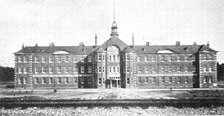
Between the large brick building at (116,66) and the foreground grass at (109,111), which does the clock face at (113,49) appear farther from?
the foreground grass at (109,111)

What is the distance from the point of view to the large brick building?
46094mm

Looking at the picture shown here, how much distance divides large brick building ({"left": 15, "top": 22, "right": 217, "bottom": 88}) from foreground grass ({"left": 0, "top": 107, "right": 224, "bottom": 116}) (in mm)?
25876

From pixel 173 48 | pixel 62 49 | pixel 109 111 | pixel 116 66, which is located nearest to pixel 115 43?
pixel 116 66

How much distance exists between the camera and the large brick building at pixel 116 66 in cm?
4609

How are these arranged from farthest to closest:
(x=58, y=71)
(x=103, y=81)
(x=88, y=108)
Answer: (x=58, y=71)
(x=103, y=81)
(x=88, y=108)

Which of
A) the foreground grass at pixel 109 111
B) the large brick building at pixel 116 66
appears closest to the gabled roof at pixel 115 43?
the large brick building at pixel 116 66

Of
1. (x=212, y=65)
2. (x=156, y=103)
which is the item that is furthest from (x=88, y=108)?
(x=212, y=65)

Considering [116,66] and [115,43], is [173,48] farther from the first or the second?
[116,66]

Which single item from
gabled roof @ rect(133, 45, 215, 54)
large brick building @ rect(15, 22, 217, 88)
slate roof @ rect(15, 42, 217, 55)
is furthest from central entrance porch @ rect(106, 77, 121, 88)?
gabled roof @ rect(133, 45, 215, 54)

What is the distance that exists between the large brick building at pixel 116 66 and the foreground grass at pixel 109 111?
25.9 metres

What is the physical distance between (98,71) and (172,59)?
51.2 ft

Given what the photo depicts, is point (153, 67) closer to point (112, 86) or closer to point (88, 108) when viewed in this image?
point (112, 86)

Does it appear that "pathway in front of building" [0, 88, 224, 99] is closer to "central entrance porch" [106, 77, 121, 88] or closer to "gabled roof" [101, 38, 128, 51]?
"central entrance porch" [106, 77, 121, 88]

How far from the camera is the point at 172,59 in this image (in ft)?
156
